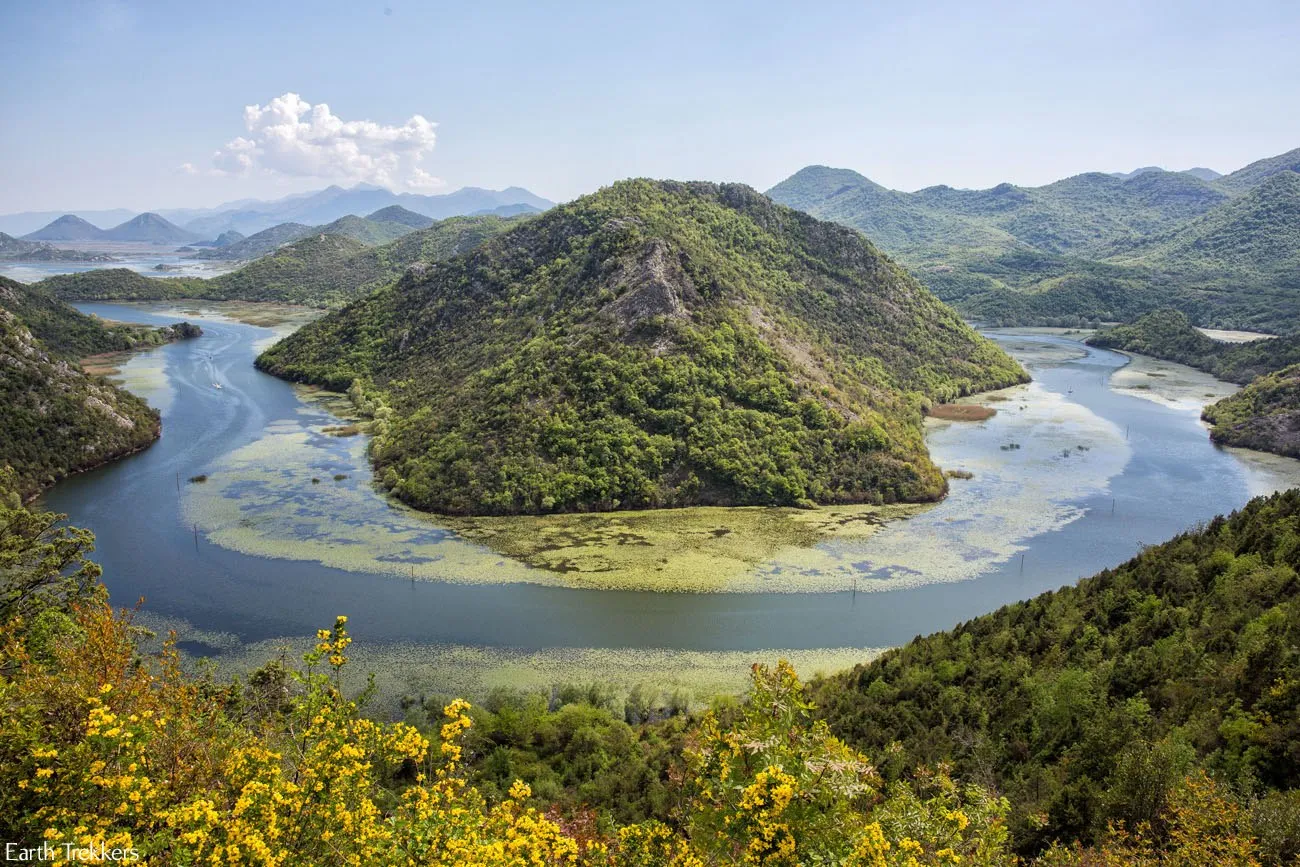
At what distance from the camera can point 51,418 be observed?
7538cm

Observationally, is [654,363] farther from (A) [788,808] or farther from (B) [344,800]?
(B) [344,800]

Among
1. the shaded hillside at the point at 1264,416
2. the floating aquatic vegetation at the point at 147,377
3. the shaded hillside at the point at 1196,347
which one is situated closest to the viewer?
the shaded hillside at the point at 1264,416

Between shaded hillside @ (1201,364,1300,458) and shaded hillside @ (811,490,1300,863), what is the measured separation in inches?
2468

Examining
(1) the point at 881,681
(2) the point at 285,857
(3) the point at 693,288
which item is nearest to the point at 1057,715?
(1) the point at 881,681

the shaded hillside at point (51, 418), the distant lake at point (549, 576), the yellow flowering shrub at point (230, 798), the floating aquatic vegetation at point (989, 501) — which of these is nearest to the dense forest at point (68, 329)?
the shaded hillside at point (51, 418)

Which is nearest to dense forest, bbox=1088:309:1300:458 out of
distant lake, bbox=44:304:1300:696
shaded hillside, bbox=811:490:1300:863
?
distant lake, bbox=44:304:1300:696

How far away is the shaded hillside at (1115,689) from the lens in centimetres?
2372

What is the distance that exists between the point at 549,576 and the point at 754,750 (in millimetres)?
40575

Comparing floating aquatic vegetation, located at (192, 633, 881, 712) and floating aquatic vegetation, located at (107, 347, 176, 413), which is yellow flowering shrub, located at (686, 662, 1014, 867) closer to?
floating aquatic vegetation, located at (192, 633, 881, 712)

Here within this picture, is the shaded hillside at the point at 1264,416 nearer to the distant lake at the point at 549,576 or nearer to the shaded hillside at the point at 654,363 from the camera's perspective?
the distant lake at the point at 549,576

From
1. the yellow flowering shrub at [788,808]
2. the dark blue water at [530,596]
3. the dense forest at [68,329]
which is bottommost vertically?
the dark blue water at [530,596]

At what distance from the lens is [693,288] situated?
85.3m

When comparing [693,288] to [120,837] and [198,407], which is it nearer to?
[198,407]

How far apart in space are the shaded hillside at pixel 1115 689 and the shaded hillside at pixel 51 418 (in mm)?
74197
